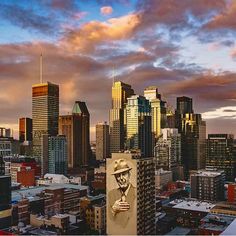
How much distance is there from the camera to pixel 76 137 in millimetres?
61062

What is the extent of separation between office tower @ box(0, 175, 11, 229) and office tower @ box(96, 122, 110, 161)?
3741 cm

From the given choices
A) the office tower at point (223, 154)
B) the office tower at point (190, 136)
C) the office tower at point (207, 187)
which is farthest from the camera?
the office tower at point (190, 136)

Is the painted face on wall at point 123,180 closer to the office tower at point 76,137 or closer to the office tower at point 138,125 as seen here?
the office tower at point 138,125

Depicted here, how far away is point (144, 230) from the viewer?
15.4m

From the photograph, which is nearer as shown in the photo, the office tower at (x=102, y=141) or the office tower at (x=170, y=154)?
the office tower at (x=170, y=154)

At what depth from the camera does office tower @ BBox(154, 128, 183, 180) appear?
51394 mm

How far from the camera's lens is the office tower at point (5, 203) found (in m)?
24.2

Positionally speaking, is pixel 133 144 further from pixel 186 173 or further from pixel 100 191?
pixel 100 191

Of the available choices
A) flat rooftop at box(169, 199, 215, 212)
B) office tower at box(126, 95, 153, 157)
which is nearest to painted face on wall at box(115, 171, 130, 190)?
flat rooftop at box(169, 199, 215, 212)

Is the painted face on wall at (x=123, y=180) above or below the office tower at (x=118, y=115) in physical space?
below

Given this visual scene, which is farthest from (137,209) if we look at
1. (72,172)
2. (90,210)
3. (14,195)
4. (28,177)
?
(72,172)

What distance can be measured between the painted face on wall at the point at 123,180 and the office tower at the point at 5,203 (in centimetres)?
1307

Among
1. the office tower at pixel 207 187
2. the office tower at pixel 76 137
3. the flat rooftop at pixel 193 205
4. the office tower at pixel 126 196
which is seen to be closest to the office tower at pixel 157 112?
the office tower at pixel 76 137

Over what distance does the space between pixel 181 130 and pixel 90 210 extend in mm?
45837
